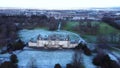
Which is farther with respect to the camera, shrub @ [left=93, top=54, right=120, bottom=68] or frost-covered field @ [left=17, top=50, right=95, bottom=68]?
frost-covered field @ [left=17, top=50, right=95, bottom=68]

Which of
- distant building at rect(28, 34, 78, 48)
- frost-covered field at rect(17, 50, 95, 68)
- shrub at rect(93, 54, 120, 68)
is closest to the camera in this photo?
shrub at rect(93, 54, 120, 68)

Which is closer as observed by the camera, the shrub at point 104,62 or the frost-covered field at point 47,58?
the shrub at point 104,62

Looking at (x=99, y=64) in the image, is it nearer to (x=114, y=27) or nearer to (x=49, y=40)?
(x=49, y=40)

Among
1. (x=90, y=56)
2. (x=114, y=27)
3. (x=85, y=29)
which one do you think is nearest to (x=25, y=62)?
(x=90, y=56)

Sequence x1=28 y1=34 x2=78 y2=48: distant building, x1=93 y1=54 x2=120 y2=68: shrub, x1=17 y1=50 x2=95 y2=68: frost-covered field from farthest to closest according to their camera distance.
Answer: x1=28 y1=34 x2=78 y2=48: distant building < x1=17 y1=50 x2=95 y2=68: frost-covered field < x1=93 y1=54 x2=120 y2=68: shrub

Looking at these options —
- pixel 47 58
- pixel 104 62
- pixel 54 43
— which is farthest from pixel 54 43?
pixel 104 62

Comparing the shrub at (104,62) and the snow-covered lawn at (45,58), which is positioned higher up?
the shrub at (104,62)

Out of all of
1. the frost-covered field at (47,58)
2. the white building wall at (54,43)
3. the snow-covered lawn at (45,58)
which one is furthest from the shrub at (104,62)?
the white building wall at (54,43)

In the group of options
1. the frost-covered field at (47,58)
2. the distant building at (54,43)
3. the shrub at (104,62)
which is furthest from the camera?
the distant building at (54,43)

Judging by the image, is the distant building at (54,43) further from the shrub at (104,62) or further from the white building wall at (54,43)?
the shrub at (104,62)

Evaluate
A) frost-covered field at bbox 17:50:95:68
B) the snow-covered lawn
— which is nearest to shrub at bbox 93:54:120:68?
frost-covered field at bbox 17:50:95:68

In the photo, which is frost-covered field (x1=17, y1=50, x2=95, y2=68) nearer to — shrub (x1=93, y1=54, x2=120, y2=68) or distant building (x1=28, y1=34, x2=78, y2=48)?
shrub (x1=93, y1=54, x2=120, y2=68)

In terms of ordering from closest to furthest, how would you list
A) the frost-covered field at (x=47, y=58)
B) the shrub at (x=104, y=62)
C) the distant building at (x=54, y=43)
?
the shrub at (x=104, y=62) → the frost-covered field at (x=47, y=58) → the distant building at (x=54, y=43)
